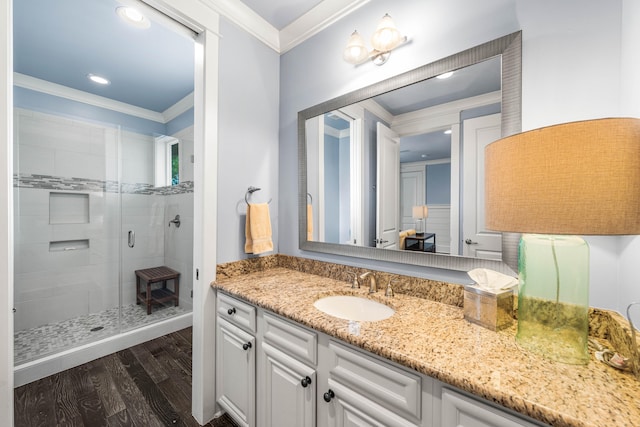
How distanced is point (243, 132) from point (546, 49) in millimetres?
1565

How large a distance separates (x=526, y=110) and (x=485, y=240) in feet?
1.77

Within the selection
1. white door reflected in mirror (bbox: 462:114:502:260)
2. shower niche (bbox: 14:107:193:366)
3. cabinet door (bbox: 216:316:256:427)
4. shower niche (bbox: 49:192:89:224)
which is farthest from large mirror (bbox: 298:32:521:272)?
shower niche (bbox: 49:192:89:224)

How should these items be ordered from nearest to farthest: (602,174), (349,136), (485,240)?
(602,174)
(485,240)
(349,136)

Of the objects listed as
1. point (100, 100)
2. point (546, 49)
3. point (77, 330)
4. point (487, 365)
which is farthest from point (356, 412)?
point (100, 100)

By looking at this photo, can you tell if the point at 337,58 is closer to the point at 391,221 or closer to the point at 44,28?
the point at 391,221

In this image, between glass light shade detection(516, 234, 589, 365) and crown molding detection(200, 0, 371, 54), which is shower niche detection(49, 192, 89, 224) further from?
glass light shade detection(516, 234, 589, 365)

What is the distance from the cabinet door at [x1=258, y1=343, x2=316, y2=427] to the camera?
1.02 meters

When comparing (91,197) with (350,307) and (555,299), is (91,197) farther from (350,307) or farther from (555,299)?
(555,299)

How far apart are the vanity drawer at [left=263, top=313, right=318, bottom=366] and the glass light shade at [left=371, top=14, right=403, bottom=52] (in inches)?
55.9

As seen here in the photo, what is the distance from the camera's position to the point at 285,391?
3.66 feet

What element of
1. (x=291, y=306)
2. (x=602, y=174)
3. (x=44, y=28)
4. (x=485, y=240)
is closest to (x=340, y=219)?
(x=291, y=306)

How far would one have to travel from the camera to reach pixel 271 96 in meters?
1.90

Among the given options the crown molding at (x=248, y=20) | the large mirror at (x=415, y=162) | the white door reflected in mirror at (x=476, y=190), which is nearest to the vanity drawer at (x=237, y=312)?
the large mirror at (x=415, y=162)

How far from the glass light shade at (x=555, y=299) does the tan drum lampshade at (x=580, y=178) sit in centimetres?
22
